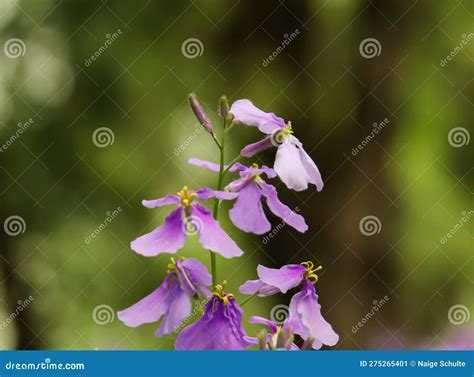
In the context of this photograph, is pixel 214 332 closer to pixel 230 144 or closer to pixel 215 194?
pixel 215 194

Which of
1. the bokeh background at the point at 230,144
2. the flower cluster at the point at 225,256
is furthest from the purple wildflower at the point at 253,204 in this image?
the bokeh background at the point at 230,144

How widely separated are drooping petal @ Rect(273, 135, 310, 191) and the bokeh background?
1986 mm

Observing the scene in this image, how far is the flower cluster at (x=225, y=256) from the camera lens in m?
0.92

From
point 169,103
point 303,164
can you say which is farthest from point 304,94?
point 303,164

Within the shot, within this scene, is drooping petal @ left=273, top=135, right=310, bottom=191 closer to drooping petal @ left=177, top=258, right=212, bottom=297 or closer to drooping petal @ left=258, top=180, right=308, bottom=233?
drooping petal @ left=258, top=180, right=308, bottom=233

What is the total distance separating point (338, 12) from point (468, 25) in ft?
2.13

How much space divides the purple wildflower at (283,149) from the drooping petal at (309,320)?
17cm

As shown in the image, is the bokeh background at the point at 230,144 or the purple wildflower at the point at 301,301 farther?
the bokeh background at the point at 230,144

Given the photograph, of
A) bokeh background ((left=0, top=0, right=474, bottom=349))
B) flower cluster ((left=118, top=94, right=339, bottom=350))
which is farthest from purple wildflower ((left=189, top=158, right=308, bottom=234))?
bokeh background ((left=0, top=0, right=474, bottom=349))

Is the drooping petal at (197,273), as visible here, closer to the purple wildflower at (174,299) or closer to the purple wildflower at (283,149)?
the purple wildflower at (174,299)

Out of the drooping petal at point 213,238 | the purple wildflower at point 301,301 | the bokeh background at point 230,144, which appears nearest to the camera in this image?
the drooping petal at point 213,238

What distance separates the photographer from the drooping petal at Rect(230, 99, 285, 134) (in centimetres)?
102

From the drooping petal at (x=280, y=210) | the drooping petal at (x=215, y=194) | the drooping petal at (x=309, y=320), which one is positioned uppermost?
the drooping petal at (x=280, y=210)

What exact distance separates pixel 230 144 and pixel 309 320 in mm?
2342
